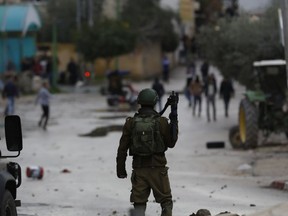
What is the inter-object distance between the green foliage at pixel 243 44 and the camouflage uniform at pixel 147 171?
1710 cm

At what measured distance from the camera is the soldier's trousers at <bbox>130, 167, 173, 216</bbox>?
10.1 meters

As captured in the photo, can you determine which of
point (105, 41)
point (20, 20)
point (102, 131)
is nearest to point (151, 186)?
point (102, 131)

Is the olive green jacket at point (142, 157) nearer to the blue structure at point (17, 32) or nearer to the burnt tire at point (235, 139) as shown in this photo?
the burnt tire at point (235, 139)

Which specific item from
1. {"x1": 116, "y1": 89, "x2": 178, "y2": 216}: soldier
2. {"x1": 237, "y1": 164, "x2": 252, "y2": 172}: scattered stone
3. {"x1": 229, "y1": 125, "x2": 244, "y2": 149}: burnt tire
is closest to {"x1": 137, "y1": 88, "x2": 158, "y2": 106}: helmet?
{"x1": 116, "y1": 89, "x2": 178, "y2": 216}: soldier

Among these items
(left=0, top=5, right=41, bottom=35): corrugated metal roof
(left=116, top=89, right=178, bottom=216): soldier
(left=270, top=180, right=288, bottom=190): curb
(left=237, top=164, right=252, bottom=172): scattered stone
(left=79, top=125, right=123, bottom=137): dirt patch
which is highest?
(left=0, top=5, right=41, bottom=35): corrugated metal roof

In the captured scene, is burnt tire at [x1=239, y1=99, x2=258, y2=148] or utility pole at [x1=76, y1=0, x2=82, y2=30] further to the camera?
utility pole at [x1=76, y1=0, x2=82, y2=30]

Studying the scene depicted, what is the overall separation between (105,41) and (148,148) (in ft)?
138

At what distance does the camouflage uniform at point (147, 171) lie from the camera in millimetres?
10008

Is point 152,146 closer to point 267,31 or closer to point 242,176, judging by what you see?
point 242,176

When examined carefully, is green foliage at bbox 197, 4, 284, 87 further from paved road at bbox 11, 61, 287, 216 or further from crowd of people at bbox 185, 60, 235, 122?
paved road at bbox 11, 61, 287, 216

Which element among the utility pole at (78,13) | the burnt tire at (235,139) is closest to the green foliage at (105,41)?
the utility pole at (78,13)

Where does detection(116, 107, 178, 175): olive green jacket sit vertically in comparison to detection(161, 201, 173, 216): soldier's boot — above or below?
above

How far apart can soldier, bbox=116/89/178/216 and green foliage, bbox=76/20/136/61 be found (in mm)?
41615

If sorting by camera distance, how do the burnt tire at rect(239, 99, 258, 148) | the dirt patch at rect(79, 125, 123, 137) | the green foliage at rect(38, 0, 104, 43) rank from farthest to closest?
the green foliage at rect(38, 0, 104, 43), the dirt patch at rect(79, 125, 123, 137), the burnt tire at rect(239, 99, 258, 148)
